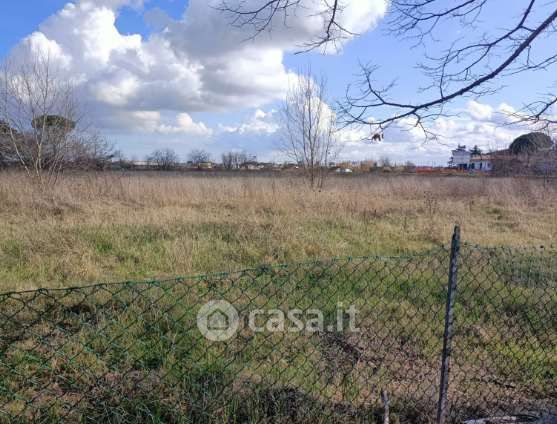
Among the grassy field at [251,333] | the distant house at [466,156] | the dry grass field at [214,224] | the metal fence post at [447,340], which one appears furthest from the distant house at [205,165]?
the metal fence post at [447,340]

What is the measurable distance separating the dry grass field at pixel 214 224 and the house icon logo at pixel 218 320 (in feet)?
4.28

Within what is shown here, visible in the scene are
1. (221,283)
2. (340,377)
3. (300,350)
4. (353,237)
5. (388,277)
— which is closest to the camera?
(340,377)

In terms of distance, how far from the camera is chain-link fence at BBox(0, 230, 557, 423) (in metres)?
2.27

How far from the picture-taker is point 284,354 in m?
3.02

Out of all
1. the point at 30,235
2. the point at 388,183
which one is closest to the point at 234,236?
the point at 30,235

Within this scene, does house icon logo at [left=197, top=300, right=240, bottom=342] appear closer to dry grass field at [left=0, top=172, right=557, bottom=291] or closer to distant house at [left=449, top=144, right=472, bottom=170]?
dry grass field at [left=0, top=172, right=557, bottom=291]

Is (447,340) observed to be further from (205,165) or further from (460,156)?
(205,165)

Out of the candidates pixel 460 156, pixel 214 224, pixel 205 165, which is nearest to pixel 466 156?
pixel 460 156

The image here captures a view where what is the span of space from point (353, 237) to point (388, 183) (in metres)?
8.96

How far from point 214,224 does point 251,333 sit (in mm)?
4332

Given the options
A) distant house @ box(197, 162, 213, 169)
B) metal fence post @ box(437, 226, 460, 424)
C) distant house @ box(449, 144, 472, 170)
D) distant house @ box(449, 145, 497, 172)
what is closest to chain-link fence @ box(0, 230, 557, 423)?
metal fence post @ box(437, 226, 460, 424)

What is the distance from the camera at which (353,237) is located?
7.12m

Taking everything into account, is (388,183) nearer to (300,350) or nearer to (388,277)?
(388,277)

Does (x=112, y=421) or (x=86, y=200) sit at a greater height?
(x=86, y=200)
